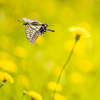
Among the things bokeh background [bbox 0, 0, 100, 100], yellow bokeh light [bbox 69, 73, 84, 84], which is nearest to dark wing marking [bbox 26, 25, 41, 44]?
bokeh background [bbox 0, 0, 100, 100]

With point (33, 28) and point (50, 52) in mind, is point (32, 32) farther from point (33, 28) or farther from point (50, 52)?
point (50, 52)

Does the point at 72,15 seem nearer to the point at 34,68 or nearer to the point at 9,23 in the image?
the point at 9,23

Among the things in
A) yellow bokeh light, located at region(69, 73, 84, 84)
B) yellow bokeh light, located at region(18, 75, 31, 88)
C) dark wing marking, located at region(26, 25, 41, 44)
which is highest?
yellow bokeh light, located at region(69, 73, 84, 84)

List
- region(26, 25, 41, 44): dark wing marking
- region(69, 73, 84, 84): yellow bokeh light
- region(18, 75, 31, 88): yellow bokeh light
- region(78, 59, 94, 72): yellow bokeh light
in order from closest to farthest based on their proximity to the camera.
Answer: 1. region(26, 25, 41, 44): dark wing marking
2. region(18, 75, 31, 88): yellow bokeh light
3. region(69, 73, 84, 84): yellow bokeh light
4. region(78, 59, 94, 72): yellow bokeh light

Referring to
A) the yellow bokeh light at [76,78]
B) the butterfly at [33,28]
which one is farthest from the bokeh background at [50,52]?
the butterfly at [33,28]

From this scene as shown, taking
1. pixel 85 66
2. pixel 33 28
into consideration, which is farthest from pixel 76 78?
pixel 33 28

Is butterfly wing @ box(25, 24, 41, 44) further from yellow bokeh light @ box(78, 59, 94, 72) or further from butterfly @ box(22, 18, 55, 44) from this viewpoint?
yellow bokeh light @ box(78, 59, 94, 72)
